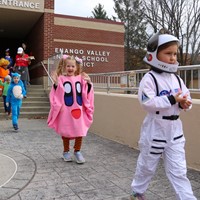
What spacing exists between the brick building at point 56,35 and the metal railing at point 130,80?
6479mm

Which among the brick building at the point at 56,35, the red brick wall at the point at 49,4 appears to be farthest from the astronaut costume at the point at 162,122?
the red brick wall at the point at 49,4

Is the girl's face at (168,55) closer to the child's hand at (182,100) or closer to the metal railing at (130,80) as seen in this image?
the child's hand at (182,100)

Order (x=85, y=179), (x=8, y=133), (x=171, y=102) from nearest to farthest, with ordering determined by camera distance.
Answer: (x=171, y=102)
(x=85, y=179)
(x=8, y=133)

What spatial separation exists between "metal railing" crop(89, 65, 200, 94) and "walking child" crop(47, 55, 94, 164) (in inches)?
56.7

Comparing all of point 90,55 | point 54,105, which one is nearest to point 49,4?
point 90,55

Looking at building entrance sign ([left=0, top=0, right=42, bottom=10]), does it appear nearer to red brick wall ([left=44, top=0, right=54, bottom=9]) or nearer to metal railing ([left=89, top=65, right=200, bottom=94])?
red brick wall ([left=44, top=0, right=54, bottom=9])

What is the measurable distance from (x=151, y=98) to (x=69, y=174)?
204cm

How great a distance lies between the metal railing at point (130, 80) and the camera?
15.1 ft

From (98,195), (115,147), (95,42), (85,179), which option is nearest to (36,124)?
(115,147)

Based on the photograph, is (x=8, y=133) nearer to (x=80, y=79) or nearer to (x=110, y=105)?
(x=110, y=105)

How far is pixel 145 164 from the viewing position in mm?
2859

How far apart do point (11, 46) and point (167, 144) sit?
762 inches

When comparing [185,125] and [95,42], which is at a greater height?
[95,42]

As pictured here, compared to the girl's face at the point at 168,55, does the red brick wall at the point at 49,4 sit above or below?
above
